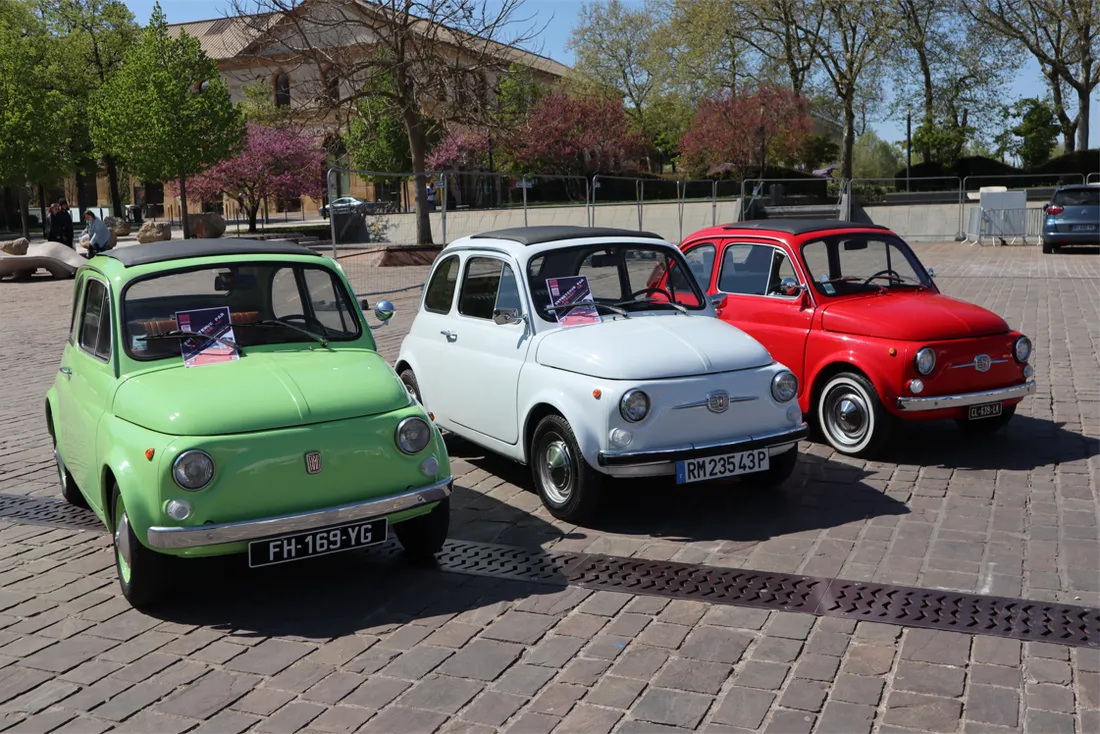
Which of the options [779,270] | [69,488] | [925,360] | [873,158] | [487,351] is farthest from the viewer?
[873,158]

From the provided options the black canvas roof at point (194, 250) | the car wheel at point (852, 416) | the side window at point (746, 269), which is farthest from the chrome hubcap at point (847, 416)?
the black canvas roof at point (194, 250)

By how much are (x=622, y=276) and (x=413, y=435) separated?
260cm

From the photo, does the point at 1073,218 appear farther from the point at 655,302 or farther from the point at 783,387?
the point at 783,387

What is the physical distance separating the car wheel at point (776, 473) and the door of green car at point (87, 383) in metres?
3.75

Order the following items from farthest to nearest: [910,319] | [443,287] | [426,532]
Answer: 1. [443,287]
2. [910,319]
3. [426,532]

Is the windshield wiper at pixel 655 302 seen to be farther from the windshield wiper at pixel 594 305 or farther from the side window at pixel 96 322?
the side window at pixel 96 322

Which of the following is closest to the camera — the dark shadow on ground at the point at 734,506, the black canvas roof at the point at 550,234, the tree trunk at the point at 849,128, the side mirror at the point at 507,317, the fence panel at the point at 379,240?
the dark shadow on ground at the point at 734,506

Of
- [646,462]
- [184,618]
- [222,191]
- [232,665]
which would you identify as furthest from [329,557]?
[222,191]

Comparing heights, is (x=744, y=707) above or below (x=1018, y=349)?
below

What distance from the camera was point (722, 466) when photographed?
6262mm

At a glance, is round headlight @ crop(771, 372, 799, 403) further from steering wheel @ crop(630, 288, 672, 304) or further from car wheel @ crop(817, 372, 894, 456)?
car wheel @ crop(817, 372, 894, 456)

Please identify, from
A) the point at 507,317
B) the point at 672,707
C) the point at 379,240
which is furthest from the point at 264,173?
the point at 672,707

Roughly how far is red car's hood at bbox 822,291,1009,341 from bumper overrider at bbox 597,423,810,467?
165cm

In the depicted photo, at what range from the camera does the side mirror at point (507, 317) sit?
7.05 metres
